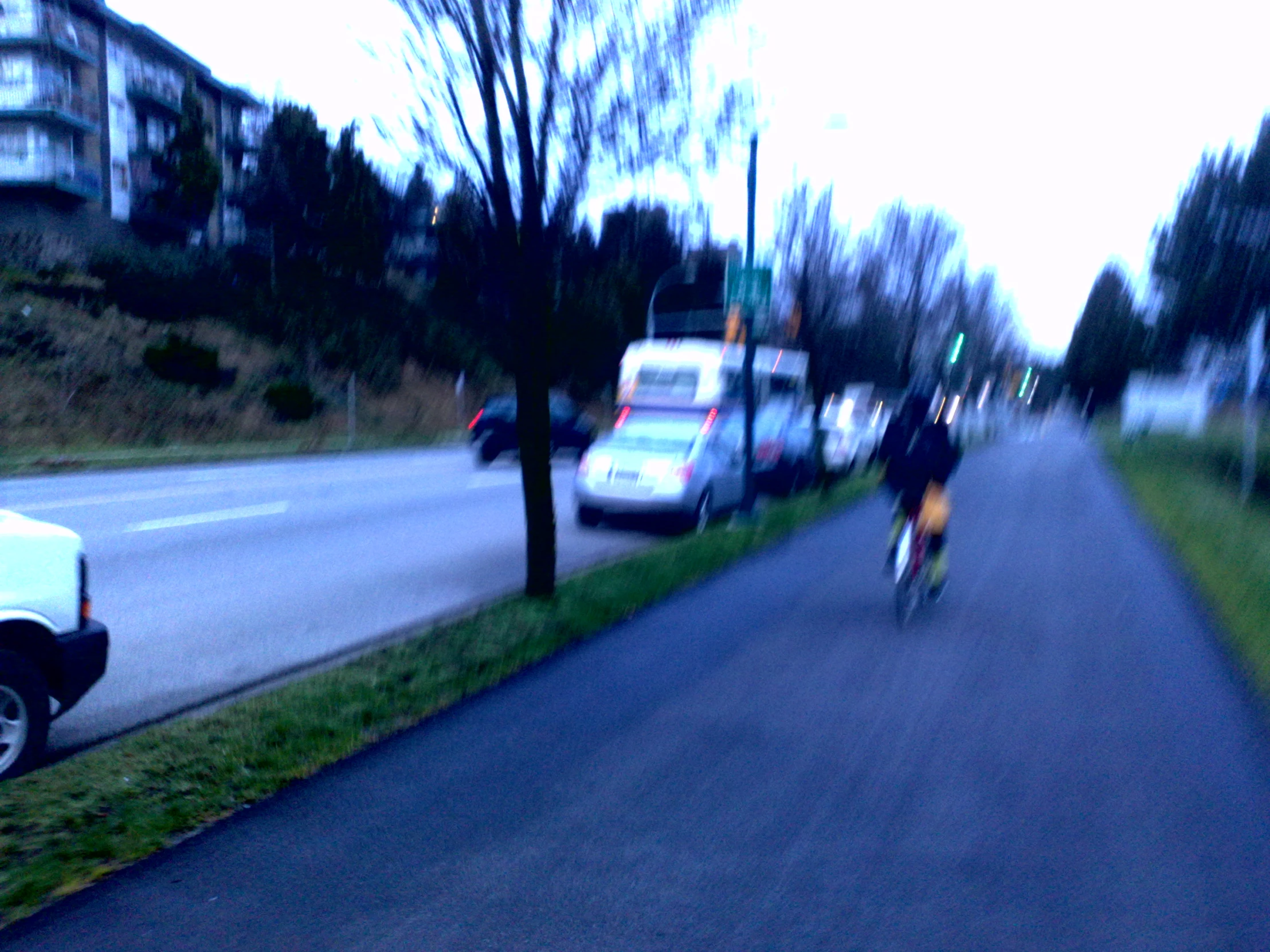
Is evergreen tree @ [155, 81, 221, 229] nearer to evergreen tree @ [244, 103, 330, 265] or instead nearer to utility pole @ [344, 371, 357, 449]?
evergreen tree @ [244, 103, 330, 265]

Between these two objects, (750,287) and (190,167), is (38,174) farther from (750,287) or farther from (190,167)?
(750,287)

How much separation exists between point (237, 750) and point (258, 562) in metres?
6.80

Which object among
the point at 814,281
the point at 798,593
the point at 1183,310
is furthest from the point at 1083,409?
→ the point at 798,593

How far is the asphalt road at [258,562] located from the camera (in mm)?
7996


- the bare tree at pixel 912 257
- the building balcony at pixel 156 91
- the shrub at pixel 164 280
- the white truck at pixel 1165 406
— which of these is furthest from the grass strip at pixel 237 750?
the building balcony at pixel 156 91

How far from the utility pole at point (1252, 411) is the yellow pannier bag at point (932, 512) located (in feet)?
27.1

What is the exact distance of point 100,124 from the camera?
43.8 m

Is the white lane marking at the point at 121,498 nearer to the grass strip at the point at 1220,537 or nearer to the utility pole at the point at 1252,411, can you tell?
the grass strip at the point at 1220,537

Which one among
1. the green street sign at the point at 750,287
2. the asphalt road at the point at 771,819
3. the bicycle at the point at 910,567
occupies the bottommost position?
the asphalt road at the point at 771,819

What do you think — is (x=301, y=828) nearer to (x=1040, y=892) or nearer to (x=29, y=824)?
(x=29, y=824)

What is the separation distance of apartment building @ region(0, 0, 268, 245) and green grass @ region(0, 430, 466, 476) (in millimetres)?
12204

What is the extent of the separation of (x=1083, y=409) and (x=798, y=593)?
327 feet

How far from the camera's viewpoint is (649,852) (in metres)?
4.83

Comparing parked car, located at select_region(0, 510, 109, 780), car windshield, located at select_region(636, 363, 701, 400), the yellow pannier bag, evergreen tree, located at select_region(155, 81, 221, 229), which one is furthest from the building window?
parked car, located at select_region(0, 510, 109, 780)
